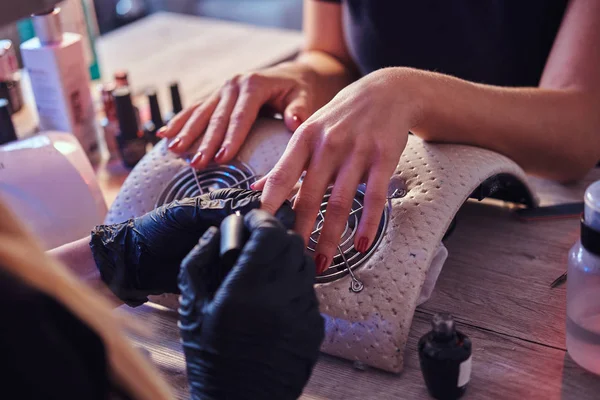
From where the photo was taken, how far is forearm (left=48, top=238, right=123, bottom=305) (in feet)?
2.83

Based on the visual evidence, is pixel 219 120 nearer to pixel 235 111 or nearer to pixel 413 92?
pixel 235 111

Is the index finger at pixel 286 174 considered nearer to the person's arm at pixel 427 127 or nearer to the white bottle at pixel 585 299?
the person's arm at pixel 427 127

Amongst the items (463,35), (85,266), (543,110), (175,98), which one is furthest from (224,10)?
(85,266)

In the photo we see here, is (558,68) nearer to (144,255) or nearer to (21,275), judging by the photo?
(144,255)

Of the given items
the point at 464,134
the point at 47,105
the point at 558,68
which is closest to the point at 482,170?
the point at 464,134

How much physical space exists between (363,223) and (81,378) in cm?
42

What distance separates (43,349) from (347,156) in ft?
1.58

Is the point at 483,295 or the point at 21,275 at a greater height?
the point at 21,275

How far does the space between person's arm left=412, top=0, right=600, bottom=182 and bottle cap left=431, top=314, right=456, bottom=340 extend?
0.34 meters

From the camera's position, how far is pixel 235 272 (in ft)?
2.02

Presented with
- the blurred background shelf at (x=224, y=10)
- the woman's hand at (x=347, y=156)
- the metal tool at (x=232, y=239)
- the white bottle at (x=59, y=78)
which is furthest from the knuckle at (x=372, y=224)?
the blurred background shelf at (x=224, y=10)

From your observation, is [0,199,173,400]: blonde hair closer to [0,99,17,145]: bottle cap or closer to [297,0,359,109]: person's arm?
[0,99,17,145]: bottle cap

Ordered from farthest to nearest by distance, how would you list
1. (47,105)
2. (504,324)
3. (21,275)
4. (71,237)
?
(47,105), (71,237), (504,324), (21,275)

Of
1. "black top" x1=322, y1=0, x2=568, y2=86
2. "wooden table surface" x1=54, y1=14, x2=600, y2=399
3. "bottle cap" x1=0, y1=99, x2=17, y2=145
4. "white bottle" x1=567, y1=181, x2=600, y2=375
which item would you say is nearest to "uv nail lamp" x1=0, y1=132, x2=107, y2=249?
"bottle cap" x1=0, y1=99, x2=17, y2=145
